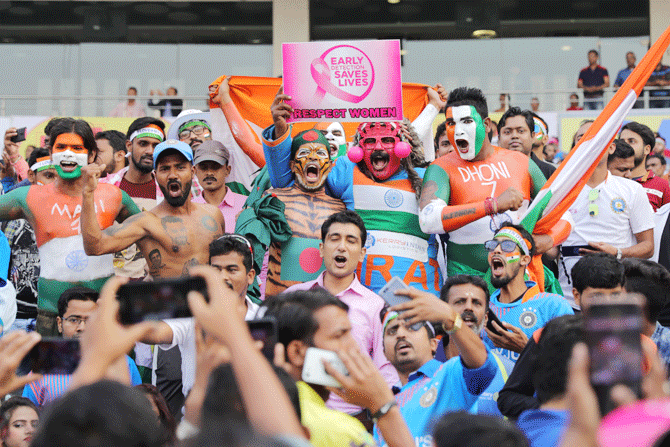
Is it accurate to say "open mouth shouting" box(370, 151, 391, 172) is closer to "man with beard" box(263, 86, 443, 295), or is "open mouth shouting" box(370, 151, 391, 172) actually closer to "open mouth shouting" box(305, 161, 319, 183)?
"man with beard" box(263, 86, 443, 295)

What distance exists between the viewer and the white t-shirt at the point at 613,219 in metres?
5.57

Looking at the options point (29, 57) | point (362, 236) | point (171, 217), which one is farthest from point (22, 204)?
point (29, 57)

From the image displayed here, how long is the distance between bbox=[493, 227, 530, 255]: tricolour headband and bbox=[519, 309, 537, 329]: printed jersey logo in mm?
422

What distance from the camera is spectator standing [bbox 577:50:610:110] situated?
13211mm

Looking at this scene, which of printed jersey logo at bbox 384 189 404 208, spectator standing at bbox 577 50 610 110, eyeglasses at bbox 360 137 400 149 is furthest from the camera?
spectator standing at bbox 577 50 610 110

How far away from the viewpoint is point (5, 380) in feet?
7.29

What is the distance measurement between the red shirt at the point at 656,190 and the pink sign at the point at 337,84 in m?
2.22

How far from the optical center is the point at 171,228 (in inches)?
191

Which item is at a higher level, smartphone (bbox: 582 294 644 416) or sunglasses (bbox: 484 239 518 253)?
sunglasses (bbox: 484 239 518 253)

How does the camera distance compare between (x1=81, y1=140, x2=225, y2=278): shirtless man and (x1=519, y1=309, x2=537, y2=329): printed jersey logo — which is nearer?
(x1=519, y1=309, x2=537, y2=329): printed jersey logo

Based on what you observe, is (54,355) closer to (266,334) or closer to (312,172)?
(266,334)

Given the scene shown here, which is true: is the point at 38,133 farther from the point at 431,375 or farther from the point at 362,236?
the point at 431,375

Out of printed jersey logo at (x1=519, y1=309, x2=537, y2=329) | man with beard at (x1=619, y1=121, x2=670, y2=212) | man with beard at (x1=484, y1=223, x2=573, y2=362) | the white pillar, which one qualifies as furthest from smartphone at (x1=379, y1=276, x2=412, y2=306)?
the white pillar

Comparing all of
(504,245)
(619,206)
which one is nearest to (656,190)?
(619,206)
